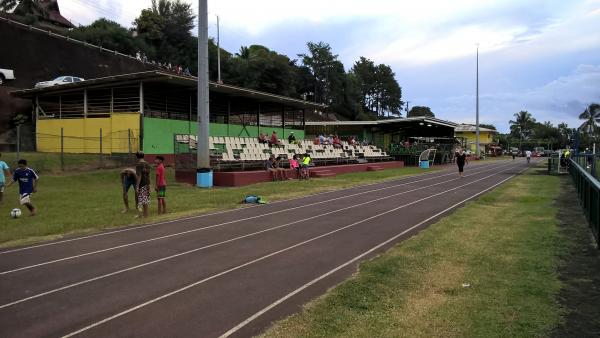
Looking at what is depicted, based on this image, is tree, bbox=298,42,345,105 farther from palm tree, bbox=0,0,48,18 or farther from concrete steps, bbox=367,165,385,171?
concrete steps, bbox=367,165,385,171

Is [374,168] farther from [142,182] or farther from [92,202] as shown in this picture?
[142,182]

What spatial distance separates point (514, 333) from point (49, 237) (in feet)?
30.3

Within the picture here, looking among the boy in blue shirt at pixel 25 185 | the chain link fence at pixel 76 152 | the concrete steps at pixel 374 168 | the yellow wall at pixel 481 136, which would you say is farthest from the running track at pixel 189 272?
the yellow wall at pixel 481 136

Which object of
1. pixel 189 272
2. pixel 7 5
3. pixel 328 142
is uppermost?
pixel 7 5

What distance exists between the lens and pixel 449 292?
21.3ft

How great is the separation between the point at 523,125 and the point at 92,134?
5136 inches

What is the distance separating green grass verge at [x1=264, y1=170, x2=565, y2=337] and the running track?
0.48 metres

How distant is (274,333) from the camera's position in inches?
203

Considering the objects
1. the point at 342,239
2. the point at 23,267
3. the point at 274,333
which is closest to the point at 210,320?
the point at 274,333

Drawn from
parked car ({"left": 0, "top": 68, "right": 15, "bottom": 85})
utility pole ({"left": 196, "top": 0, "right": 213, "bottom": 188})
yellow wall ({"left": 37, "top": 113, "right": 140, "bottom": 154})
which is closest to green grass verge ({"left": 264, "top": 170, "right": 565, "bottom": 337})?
utility pole ({"left": 196, "top": 0, "right": 213, "bottom": 188})

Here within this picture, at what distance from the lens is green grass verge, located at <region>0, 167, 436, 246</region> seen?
11.8m

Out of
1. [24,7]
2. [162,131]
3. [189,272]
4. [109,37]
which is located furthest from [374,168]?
[24,7]

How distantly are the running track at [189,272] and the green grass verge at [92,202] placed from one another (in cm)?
113

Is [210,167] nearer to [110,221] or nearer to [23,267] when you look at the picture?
[110,221]
